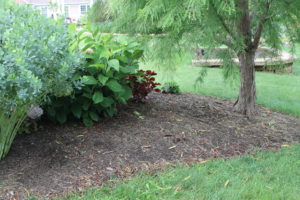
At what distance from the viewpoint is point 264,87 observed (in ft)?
28.2

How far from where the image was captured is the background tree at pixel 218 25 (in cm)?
342

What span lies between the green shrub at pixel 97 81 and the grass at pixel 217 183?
1.08 m

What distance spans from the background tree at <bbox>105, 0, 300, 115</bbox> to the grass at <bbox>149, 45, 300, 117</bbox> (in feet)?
2.22

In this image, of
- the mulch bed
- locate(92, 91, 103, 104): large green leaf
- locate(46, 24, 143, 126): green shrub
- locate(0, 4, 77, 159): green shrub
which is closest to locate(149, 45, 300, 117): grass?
the mulch bed

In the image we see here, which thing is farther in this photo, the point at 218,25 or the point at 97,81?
the point at 218,25

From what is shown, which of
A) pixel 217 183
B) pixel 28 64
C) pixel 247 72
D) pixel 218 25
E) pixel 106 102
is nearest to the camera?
pixel 28 64

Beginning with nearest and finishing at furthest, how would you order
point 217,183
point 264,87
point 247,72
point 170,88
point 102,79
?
point 217,183, point 102,79, point 247,72, point 170,88, point 264,87

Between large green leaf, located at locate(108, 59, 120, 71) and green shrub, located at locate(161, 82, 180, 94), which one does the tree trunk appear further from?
large green leaf, located at locate(108, 59, 120, 71)

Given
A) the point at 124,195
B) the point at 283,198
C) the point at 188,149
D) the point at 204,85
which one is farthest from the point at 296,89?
the point at 124,195

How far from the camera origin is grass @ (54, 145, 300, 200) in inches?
110

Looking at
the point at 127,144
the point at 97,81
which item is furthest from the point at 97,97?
the point at 127,144

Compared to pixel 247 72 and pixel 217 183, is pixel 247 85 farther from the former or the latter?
pixel 217 183

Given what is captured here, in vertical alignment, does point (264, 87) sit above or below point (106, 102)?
below

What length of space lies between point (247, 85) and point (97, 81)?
2.61 metres
